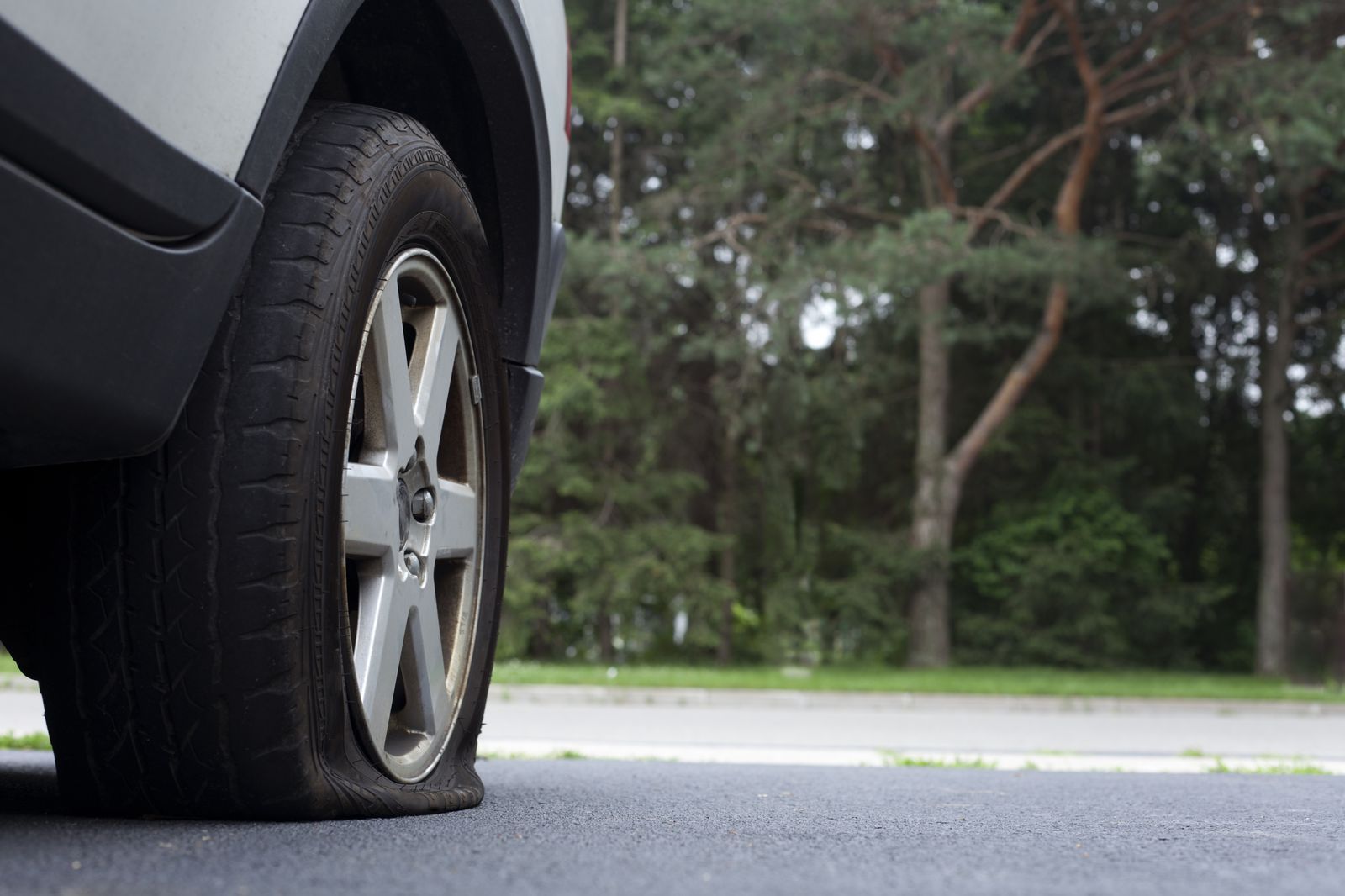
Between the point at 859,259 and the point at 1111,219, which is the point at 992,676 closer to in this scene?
the point at 859,259

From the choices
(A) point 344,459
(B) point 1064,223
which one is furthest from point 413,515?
(B) point 1064,223

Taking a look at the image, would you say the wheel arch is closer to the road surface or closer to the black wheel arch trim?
the black wheel arch trim

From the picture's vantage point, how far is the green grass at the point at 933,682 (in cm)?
1578

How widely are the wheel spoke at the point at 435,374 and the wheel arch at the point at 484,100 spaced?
399 mm

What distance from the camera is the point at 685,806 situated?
248 centimetres

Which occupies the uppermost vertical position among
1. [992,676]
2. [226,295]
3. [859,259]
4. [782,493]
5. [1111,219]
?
[1111,219]

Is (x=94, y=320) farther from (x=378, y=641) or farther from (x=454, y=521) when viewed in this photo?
(x=454, y=521)

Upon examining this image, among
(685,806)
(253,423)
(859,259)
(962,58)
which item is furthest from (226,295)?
(962,58)

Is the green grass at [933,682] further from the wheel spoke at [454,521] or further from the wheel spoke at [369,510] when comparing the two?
the wheel spoke at [369,510]

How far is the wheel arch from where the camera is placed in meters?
2.33

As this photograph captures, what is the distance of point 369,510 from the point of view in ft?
6.54

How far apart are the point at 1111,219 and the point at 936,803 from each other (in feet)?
84.1

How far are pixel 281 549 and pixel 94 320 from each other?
39cm

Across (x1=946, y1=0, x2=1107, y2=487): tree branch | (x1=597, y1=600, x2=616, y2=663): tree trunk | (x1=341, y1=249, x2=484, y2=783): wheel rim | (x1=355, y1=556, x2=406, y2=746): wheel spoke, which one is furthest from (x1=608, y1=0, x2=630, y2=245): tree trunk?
(x1=355, y1=556, x2=406, y2=746): wheel spoke
